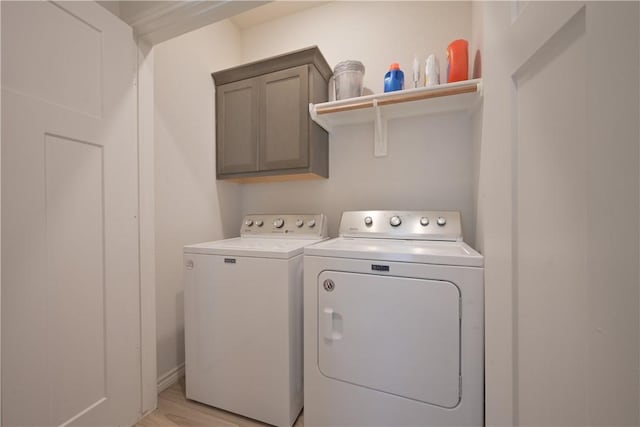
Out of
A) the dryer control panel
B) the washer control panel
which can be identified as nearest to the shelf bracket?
the dryer control panel

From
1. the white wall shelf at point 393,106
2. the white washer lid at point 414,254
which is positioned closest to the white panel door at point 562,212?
the white washer lid at point 414,254

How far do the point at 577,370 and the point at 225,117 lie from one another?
2.22 meters

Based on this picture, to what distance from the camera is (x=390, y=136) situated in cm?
184

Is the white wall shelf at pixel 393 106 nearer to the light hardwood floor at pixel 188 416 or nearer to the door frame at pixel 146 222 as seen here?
the door frame at pixel 146 222

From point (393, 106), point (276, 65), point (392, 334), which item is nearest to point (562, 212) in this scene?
point (392, 334)

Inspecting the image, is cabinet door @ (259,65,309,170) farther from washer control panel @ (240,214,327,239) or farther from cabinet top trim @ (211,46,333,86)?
washer control panel @ (240,214,327,239)

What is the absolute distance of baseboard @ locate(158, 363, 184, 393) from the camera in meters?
1.60

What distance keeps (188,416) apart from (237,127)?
1.90 meters

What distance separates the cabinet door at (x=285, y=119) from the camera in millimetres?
1712

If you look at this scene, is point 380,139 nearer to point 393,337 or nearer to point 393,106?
point 393,106

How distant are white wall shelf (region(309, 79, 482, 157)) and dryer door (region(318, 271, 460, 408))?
3.41 ft

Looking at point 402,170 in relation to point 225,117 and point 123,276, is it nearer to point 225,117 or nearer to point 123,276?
point 225,117

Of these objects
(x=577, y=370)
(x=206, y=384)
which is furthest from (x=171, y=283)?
(x=577, y=370)

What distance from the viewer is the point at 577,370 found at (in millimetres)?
478
